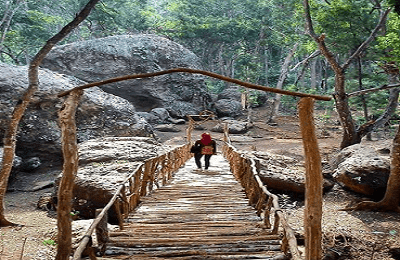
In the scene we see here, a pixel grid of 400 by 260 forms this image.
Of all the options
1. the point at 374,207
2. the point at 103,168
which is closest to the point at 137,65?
the point at 103,168

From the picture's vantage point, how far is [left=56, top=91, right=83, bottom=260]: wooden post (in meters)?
3.65

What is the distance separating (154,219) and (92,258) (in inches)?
80.4

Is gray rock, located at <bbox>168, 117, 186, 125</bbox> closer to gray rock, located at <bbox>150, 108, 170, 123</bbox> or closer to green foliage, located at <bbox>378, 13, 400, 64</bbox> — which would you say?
gray rock, located at <bbox>150, 108, 170, 123</bbox>

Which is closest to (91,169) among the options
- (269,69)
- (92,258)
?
(92,258)

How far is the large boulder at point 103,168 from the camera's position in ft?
26.4

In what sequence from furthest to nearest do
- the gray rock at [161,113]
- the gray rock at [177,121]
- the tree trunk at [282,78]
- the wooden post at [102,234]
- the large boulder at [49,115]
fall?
the gray rock at [177,121], the gray rock at [161,113], the tree trunk at [282,78], the large boulder at [49,115], the wooden post at [102,234]

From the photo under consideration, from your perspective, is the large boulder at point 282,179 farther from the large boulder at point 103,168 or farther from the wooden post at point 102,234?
the wooden post at point 102,234

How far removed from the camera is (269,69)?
3347cm

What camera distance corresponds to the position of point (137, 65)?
998 inches

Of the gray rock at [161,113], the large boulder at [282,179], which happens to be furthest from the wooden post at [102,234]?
the gray rock at [161,113]

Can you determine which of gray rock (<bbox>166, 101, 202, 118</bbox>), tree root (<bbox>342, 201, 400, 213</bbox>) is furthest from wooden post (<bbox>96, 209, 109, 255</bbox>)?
gray rock (<bbox>166, 101, 202, 118</bbox>)

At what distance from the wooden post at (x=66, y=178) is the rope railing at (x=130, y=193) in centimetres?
30

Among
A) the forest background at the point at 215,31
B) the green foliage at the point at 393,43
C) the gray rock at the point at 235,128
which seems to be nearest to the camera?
the green foliage at the point at 393,43

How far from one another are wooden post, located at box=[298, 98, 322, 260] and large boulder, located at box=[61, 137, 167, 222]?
5.07m
